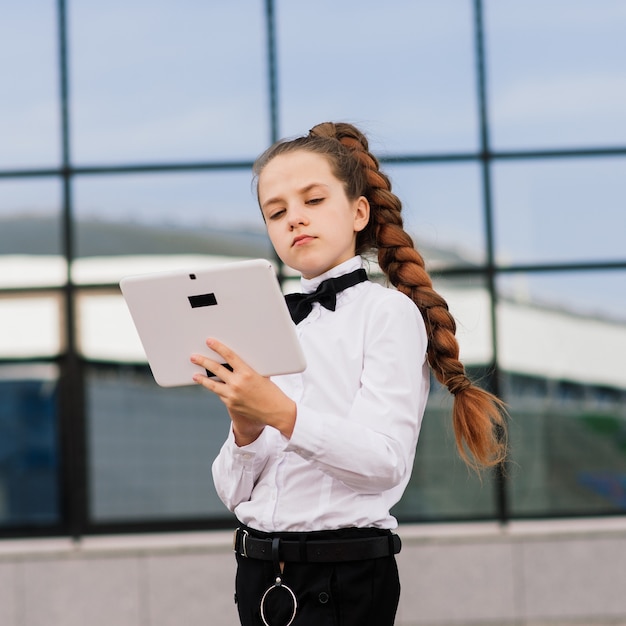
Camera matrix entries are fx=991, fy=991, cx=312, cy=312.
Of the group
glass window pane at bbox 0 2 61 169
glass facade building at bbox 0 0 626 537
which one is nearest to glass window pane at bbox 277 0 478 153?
glass facade building at bbox 0 0 626 537

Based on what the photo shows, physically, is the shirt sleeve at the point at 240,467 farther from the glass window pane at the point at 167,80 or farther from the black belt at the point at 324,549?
the glass window pane at the point at 167,80

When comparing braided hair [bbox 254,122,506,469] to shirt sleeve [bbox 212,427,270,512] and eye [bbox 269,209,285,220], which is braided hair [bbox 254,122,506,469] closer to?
eye [bbox 269,209,285,220]

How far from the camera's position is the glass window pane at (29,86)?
5000 millimetres

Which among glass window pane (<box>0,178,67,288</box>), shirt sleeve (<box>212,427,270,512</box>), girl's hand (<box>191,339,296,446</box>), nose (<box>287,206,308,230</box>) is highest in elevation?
glass window pane (<box>0,178,67,288</box>)

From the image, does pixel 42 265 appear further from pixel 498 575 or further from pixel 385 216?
pixel 385 216

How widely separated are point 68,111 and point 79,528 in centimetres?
209

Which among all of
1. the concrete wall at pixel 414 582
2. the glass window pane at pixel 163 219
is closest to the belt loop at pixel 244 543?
the concrete wall at pixel 414 582

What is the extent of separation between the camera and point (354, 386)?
4.98 ft

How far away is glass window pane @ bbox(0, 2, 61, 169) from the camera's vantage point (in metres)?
5.00

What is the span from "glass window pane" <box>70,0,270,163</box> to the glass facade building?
0.04ft

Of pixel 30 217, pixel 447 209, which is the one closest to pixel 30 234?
pixel 30 217

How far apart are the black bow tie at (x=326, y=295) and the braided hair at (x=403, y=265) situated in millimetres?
99

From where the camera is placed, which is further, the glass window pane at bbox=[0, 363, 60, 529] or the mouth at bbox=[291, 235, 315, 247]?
the glass window pane at bbox=[0, 363, 60, 529]

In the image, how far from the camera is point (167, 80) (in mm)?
5062
